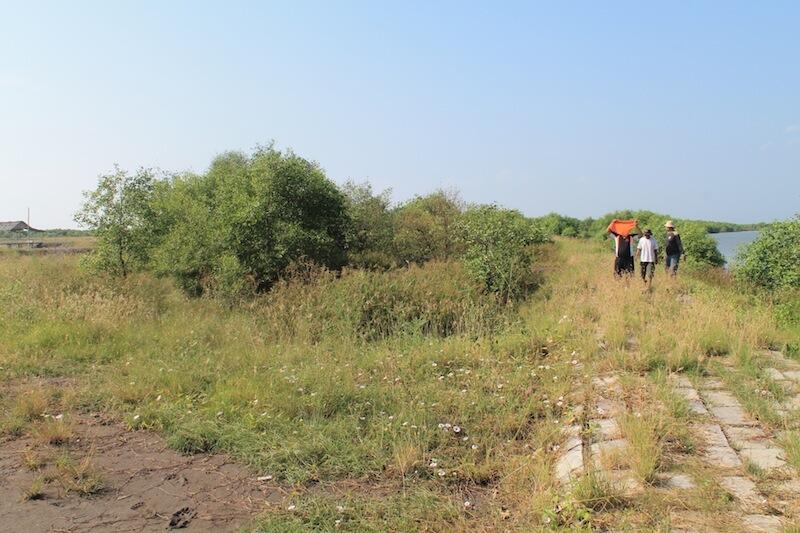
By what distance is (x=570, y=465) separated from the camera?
13.5 feet

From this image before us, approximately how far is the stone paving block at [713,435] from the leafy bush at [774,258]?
7507 millimetres

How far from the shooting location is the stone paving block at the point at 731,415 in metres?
4.69

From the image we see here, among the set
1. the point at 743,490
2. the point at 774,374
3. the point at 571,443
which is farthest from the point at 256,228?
the point at 743,490

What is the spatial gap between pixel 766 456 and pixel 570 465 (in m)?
1.43

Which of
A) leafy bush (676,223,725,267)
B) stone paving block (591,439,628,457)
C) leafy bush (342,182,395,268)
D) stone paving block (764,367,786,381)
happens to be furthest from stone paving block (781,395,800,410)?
leafy bush (676,223,725,267)

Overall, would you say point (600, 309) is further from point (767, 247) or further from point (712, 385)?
point (767, 247)

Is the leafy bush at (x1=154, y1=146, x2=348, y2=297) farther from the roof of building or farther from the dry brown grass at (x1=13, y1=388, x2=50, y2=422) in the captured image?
the roof of building

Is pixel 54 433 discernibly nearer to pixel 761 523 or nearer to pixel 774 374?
pixel 761 523

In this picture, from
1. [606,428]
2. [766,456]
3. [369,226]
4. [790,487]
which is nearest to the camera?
[790,487]

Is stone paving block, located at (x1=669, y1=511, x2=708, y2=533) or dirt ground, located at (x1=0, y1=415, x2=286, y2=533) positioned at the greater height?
stone paving block, located at (x1=669, y1=511, x2=708, y2=533)

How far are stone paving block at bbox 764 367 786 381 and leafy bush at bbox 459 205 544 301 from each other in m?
5.92

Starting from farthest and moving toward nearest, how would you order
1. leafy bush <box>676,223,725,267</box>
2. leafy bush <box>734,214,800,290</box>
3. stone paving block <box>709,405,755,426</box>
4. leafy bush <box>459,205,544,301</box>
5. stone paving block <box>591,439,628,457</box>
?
1. leafy bush <box>676,223,725,267</box>
2. leafy bush <box>459,205,544,301</box>
3. leafy bush <box>734,214,800,290</box>
4. stone paving block <box>709,405,755,426</box>
5. stone paving block <box>591,439,628,457</box>

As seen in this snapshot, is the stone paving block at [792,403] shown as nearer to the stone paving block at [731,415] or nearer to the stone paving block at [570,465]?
the stone paving block at [731,415]

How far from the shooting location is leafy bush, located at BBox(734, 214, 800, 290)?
10773mm
